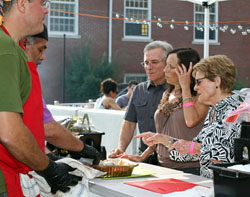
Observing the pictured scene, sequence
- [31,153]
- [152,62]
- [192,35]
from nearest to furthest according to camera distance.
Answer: [31,153]
[152,62]
[192,35]

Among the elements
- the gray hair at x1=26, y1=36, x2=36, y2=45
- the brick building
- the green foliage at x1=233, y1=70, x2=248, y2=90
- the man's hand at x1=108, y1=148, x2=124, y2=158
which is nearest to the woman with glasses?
the man's hand at x1=108, y1=148, x2=124, y2=158

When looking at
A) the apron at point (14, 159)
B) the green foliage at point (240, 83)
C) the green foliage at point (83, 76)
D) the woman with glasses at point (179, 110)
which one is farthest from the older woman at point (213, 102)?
the green foliage at point (240, 83)

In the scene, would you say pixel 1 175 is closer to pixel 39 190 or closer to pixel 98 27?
pixel 39 190

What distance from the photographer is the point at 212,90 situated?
2.64 meters

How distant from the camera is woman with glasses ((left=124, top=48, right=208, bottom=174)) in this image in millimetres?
3025

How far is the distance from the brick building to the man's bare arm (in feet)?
56.2

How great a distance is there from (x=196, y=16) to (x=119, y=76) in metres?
5.26

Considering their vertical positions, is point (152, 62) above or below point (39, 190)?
above

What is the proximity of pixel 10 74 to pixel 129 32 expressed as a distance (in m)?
19.6

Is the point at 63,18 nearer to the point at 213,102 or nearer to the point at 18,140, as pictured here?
the point at 213,102

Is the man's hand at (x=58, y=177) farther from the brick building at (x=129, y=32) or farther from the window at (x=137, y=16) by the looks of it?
the window at (x=137, y=16)

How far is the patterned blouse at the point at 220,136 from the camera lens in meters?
2.35

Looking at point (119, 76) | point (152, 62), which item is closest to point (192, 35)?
point (119, 76)

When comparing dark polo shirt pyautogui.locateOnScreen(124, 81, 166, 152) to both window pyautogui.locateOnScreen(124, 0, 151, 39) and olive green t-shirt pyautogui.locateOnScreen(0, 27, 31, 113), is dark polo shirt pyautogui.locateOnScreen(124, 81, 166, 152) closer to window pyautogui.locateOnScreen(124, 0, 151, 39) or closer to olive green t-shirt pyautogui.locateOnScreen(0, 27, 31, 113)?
olive green t-shirt pyautogui.locateOnScreen(0, 27, 31, 113)
